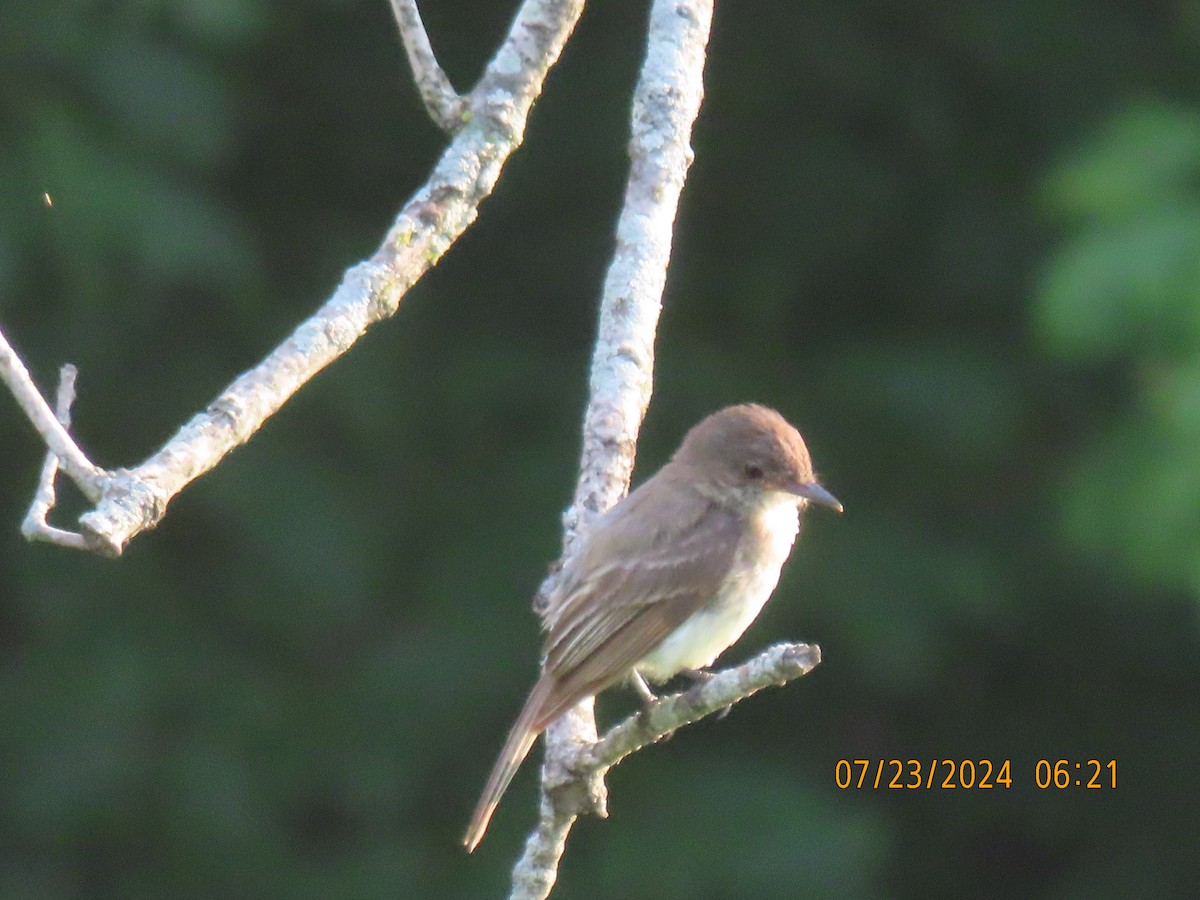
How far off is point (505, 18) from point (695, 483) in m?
3.73

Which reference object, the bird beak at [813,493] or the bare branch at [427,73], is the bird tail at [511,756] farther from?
the bare branch at [427,73]

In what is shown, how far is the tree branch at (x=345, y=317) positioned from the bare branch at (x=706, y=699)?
79 centimetres

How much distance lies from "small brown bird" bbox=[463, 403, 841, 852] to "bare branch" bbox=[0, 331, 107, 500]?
1.45m

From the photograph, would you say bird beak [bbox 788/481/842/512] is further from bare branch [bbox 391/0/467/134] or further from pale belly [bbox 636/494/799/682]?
bare branch [bbox 391/0/467/134]

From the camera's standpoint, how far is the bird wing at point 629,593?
3812 millimetres

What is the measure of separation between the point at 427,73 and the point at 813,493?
51.9 inches

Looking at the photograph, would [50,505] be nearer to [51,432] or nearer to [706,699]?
[51,432]

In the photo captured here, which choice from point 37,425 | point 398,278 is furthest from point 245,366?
point 37,425

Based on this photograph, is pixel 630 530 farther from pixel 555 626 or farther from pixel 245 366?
pixel 245 366

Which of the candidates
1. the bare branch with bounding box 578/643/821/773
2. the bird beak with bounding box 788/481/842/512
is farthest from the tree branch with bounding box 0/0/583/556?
the bird beak with bounding box 788/481/842/512

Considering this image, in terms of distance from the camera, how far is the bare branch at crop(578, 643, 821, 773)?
8.33 feet

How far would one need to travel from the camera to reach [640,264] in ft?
13.2

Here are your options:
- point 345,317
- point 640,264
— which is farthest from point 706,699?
point 640,264

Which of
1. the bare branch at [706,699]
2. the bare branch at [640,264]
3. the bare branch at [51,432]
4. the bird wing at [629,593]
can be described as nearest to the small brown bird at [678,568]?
the bird wing at [629,593]
